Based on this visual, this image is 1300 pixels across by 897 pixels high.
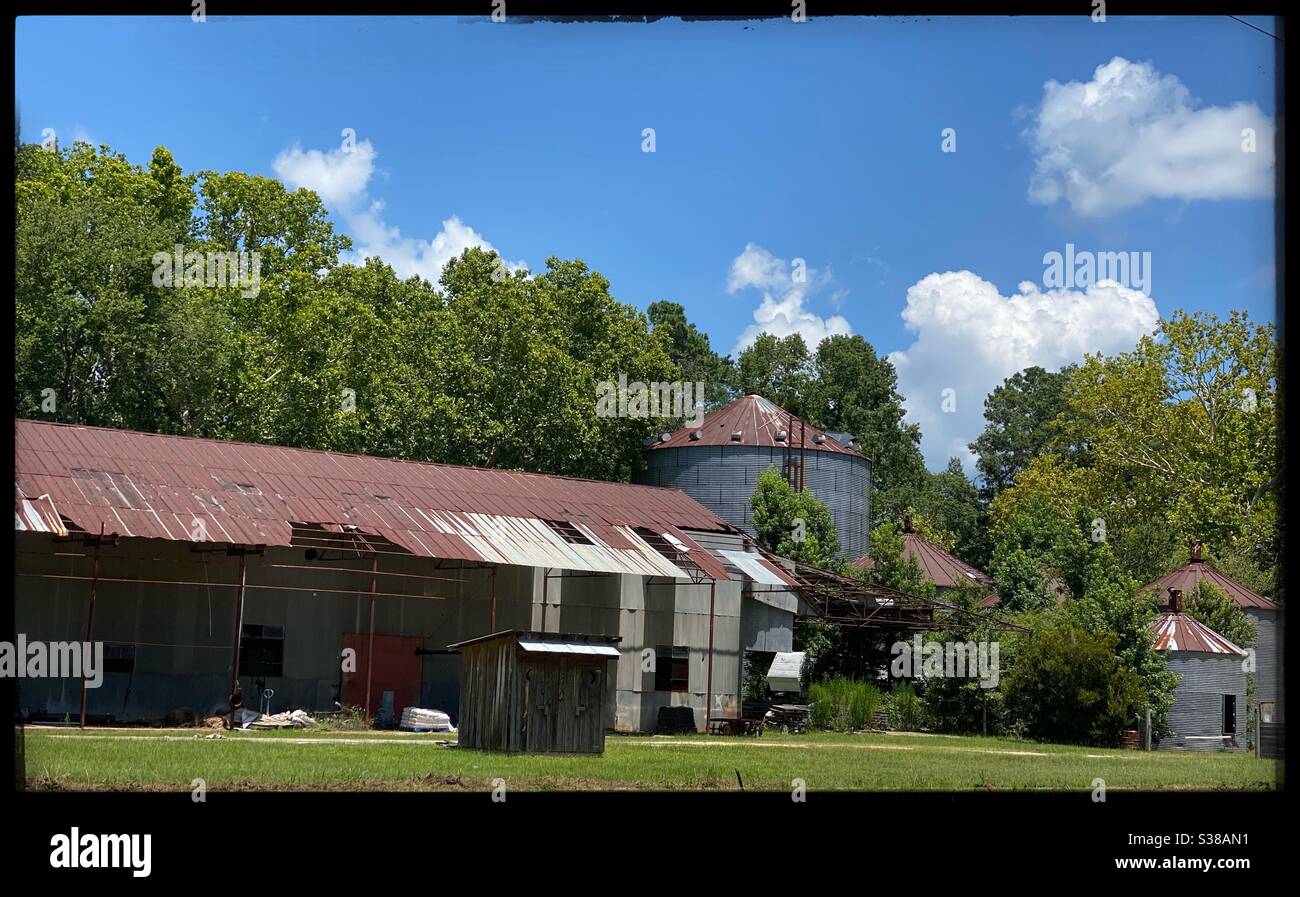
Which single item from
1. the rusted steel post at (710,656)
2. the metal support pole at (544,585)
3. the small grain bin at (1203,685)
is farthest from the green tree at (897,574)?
the metal support pole at (544,585)

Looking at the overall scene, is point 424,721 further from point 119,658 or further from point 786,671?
point 786,671

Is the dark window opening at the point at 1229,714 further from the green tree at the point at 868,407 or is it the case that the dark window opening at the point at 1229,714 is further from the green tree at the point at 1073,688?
the green tree at the point at 868,407

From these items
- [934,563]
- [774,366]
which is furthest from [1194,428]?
[774,366]

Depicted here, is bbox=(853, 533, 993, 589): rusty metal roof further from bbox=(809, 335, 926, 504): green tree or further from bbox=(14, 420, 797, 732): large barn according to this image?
bbox=(809, 335, 926, 504): green tree

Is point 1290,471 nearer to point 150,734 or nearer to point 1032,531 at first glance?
point 150,734

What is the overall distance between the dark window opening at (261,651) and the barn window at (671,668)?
1025 centimetres

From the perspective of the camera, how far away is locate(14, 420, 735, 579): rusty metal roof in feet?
101

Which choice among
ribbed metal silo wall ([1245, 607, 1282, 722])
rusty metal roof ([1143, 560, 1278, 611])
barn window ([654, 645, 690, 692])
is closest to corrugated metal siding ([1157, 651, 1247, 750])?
ribbed metal silo wall ([1245, 607, 1282, 722])

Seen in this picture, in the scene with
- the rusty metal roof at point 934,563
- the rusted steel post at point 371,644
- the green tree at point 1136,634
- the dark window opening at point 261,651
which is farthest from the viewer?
the rusty metal roof at point 934,563

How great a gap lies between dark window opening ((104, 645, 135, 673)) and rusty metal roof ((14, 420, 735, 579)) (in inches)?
145

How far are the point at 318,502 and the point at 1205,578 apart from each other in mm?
34327

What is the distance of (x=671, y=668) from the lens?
131 ft

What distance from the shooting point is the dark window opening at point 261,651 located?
34219 mm
